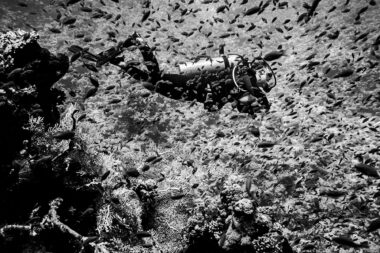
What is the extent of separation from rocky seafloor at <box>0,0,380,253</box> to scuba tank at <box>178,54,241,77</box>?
1.07 metres

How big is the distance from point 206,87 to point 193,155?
7.31 feet

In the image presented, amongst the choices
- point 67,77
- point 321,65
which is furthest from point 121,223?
point 321,65

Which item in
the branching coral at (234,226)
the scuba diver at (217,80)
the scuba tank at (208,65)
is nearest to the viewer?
the branching coral at (234,226)

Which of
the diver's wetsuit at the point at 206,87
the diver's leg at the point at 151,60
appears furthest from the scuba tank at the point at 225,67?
the diver's leg at the point at 151,60

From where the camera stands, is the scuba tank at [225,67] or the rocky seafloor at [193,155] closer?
the rocky seafloor at [193,155]

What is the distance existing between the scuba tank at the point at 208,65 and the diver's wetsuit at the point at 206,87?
0.30 ft

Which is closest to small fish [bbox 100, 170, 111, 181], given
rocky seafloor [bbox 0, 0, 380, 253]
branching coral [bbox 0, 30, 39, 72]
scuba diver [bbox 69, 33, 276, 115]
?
rocky seafloor [bbox 0, 0, 380, 253]

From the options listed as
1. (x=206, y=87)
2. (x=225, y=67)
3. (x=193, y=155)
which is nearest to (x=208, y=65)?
(x=225, y=67)

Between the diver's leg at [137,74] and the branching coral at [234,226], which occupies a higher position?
the diver's leg at [137,74]

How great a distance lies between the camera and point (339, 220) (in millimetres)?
4703

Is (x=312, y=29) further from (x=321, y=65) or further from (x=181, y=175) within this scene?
(x=181, y=175)

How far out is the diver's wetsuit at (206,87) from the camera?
279 inches

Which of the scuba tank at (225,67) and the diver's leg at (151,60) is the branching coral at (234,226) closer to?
the scuba tank at (225,67)

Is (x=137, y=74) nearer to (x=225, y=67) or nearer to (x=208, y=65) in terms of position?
(x=208, y=65)
